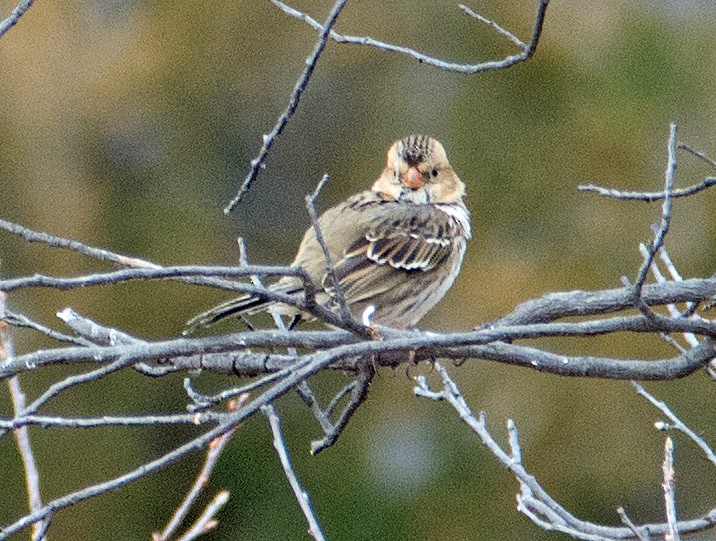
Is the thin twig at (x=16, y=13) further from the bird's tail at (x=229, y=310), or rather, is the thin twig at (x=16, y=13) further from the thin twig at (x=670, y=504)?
the thin twig at (x=670, y=504)

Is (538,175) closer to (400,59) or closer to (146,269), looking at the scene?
(400,59)

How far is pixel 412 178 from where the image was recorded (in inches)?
243

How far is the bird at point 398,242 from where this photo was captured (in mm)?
5484

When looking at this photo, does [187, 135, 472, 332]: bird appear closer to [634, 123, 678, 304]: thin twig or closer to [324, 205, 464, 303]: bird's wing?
[324, 205, 464, 303]: bird's wing

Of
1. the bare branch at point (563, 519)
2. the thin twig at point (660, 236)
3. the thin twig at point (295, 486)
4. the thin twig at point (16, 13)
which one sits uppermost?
the thin twig at point (660, 236)

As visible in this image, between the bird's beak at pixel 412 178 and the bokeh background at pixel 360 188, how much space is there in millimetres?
2273

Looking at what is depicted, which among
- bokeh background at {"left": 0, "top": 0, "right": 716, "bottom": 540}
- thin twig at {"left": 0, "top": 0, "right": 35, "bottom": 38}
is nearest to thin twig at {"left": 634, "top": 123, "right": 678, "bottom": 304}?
thin twig at {"left": 0, "top": 0, "right": 35, "bottom": 38}

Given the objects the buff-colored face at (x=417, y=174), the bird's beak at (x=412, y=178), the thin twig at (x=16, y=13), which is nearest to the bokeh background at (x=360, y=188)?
the buff-colored face at (x=417, y=174)

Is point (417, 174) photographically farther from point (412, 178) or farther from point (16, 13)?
point (16, 13)

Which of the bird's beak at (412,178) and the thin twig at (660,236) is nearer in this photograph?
the thin twig at (660,236)

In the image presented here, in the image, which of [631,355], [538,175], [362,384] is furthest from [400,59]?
[362,384]

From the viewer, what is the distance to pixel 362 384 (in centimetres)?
357

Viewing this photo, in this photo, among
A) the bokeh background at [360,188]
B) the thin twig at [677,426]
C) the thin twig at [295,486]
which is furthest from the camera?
the bokeh background at [360,188]

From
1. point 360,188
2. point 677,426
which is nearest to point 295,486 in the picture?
point 677,426
